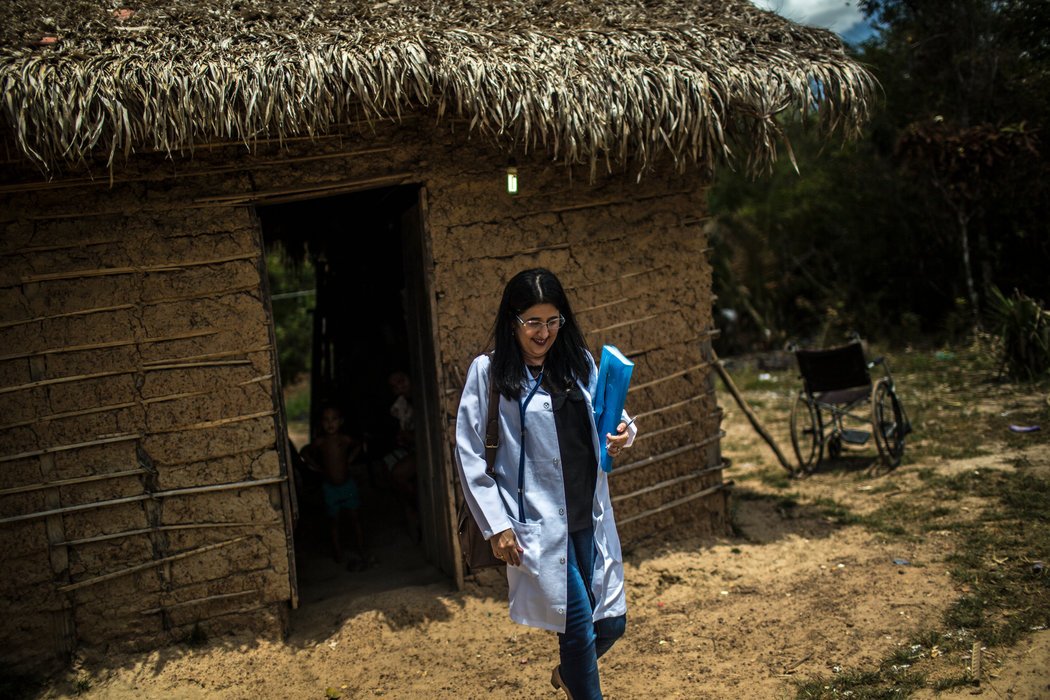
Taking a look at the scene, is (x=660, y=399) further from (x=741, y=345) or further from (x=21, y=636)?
(x=741, y=345)

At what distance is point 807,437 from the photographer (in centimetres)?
781

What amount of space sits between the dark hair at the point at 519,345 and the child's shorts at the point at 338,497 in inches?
122

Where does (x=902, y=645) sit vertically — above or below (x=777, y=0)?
below

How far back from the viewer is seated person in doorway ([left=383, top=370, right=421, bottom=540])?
5.83 meters

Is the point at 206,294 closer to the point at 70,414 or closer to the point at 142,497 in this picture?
the point at 70,414

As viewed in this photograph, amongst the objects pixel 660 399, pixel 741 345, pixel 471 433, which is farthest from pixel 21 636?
pixel 741 345

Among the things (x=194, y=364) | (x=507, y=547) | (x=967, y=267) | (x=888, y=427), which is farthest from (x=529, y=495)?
(x=967, y=267)

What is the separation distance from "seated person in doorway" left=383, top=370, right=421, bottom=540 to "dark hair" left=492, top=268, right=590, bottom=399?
2984 mm

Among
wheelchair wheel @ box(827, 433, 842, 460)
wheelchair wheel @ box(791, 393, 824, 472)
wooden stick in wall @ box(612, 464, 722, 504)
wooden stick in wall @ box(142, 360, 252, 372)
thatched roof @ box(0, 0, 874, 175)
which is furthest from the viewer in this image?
wheelchair wheel @ box(827, 433, 842, 460)

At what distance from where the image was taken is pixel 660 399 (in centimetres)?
510

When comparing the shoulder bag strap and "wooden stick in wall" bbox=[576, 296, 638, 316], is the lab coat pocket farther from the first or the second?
"wooden stick in wall" bbox=[576, 296, 638, 316]

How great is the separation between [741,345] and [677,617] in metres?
8.57

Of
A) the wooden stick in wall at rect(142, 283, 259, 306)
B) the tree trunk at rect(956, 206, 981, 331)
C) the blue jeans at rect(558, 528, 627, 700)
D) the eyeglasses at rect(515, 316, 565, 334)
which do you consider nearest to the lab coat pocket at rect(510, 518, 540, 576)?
the blue jeans at rect(558, 528, 627, 700)

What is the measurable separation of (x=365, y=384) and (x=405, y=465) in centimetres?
171
